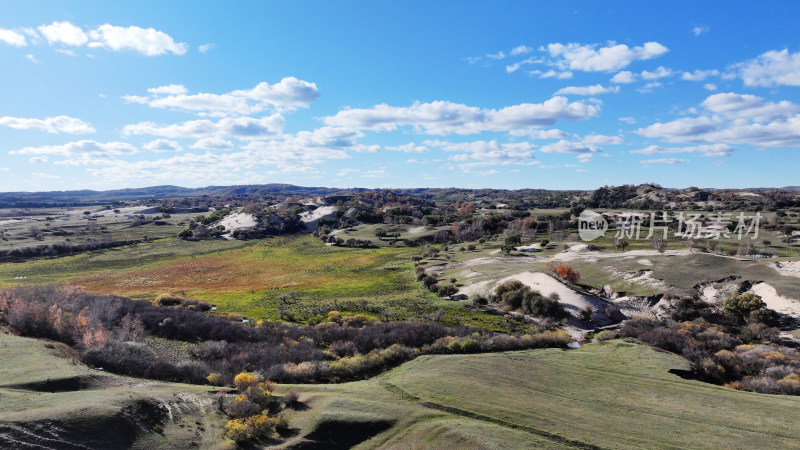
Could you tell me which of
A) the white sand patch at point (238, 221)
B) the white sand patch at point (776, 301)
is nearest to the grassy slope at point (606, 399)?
the white sand patch at point (776, 301)

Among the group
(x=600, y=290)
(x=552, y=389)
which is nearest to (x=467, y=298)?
(x=600, y=290)

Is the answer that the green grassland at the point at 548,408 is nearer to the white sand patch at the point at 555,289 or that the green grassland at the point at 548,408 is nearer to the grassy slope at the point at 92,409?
the grassy slope at the point at 92,409

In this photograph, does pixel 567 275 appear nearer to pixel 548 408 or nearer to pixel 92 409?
pixel 548 408

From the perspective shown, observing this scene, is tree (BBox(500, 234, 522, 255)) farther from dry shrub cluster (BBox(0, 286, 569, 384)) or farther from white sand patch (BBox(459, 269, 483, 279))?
dry shrub cluster (BBox(0, 286, 569, 384))

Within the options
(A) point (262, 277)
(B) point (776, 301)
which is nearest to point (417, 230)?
(A) point (262, 277)

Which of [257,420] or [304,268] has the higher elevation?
[257,420]

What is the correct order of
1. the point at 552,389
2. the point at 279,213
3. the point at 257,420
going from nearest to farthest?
the point at 257,420
the point at 552,389
the point at 279,213

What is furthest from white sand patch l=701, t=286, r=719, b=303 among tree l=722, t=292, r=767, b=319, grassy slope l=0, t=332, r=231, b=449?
grassy slope l=0, t=332, r=231, b=449

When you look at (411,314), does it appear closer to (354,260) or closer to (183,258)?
(354,260)
